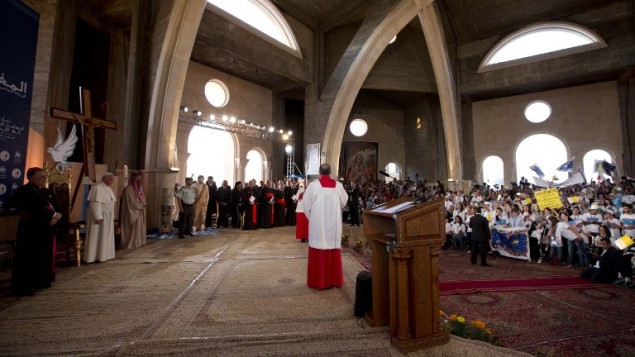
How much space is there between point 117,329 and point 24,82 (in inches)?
204

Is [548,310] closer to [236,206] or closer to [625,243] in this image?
[625,243]

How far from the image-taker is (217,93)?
45.6ft

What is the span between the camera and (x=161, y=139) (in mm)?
8281

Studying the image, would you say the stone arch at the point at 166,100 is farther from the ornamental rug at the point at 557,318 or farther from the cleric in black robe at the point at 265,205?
the ornamental rug at the point at 557,318

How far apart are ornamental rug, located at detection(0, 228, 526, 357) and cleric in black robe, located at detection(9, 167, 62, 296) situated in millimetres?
218

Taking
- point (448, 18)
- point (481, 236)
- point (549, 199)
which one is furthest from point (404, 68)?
point (481, 236)

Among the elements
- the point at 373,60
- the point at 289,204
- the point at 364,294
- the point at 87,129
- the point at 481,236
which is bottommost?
the point at 364,294

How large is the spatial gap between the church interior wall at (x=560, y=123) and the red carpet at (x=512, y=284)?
1423cm

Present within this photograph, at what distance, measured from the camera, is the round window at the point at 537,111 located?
1617 cm

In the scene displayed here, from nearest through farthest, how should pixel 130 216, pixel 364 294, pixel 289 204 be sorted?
pixel 364 294 < pixel 130 216 < pixel 289 204

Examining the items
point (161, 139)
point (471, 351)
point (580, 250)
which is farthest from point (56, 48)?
point (580, 250)

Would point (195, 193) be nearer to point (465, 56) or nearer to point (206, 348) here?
point (206, 348)

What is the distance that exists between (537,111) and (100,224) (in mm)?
20460

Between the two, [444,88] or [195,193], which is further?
[444,88]
